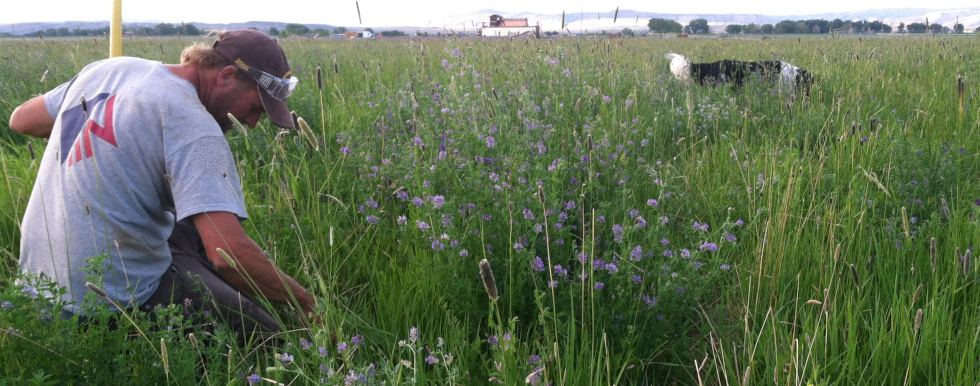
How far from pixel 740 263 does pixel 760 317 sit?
329 mm

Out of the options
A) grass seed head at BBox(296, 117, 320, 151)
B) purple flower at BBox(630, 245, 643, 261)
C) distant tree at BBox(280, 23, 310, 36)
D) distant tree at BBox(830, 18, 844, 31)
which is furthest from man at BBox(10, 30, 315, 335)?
distant tree at BBox(280, 23, 310, 36)

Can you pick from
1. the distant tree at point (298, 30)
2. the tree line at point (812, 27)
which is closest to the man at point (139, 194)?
the tree line at point (812, 27)

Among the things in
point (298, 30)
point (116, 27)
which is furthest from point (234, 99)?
point (298, 30)

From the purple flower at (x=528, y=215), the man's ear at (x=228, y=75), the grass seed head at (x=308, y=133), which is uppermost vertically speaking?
the man's ear at (x=228, y=75)

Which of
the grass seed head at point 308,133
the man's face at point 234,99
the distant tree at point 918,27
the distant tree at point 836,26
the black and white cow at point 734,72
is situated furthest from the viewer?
the distant tree at point 918,27

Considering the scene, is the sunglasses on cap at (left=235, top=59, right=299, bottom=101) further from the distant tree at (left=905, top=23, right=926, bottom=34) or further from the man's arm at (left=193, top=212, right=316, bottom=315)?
the distant tree at (left=905, top=23, right=926, bottom=34)

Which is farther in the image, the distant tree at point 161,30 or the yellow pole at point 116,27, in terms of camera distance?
the distant tree at point 161,30

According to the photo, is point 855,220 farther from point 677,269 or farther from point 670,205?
point 677,269

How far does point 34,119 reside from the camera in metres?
2.45

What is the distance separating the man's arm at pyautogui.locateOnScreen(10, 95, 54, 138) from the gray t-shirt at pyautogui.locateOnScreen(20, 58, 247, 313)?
0.41 m

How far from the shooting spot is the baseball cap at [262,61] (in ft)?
7.59

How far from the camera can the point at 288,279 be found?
6.35 feet

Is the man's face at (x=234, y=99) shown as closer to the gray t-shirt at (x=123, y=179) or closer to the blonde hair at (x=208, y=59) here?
the blonde hair at (x=208, y=59)

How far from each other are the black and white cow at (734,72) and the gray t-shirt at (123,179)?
479 centimetres
